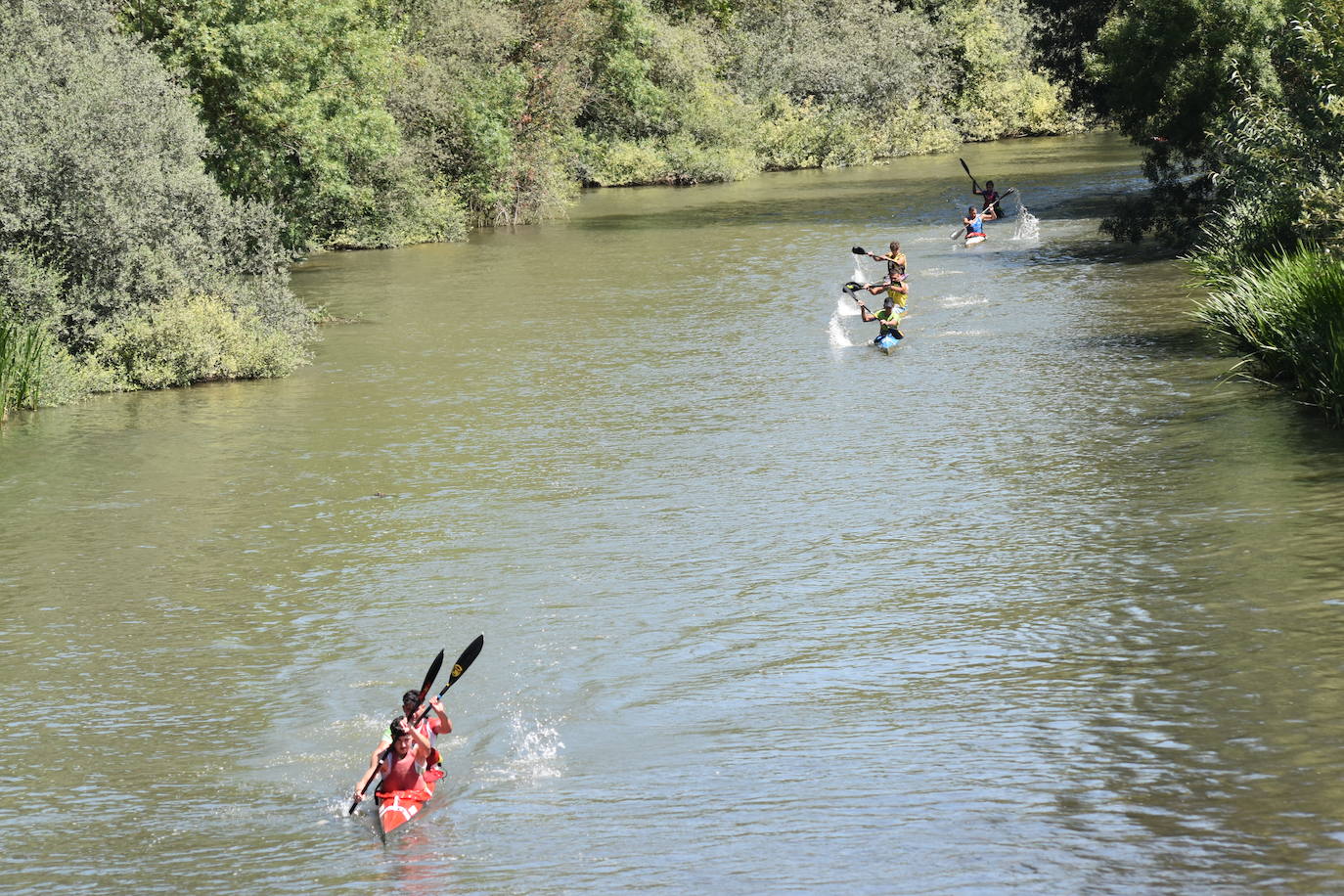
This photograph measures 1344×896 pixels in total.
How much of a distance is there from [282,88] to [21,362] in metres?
10.2

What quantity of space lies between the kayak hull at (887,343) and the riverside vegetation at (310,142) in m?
5.72

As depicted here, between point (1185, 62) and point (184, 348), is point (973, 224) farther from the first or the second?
point (184, 348)

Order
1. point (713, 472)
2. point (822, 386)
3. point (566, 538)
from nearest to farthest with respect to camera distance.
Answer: point (566, 538) → point (713, 472) → point (822, 386)

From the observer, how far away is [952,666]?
44.6 feet

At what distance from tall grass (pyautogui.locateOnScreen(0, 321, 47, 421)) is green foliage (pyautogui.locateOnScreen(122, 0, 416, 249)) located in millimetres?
8428

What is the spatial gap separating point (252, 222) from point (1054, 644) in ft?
73.4

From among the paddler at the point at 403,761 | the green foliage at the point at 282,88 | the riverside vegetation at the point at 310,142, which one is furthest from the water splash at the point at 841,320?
the paddler at the point at 403,761

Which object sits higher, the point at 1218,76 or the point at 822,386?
the point at 1218,76

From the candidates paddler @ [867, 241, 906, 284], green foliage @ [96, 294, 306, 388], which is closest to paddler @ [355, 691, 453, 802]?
green foliage @ [96, 294, 306, 388]

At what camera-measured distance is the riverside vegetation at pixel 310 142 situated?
27641 millimetres

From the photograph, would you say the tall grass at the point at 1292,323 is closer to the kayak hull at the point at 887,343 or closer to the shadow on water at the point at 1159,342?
the shadow on water at the point at 1159,342

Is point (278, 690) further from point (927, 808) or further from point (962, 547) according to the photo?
point (962, 547)

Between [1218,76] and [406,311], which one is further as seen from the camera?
[406,311]

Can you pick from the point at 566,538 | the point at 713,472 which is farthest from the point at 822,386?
the point at 566,538
